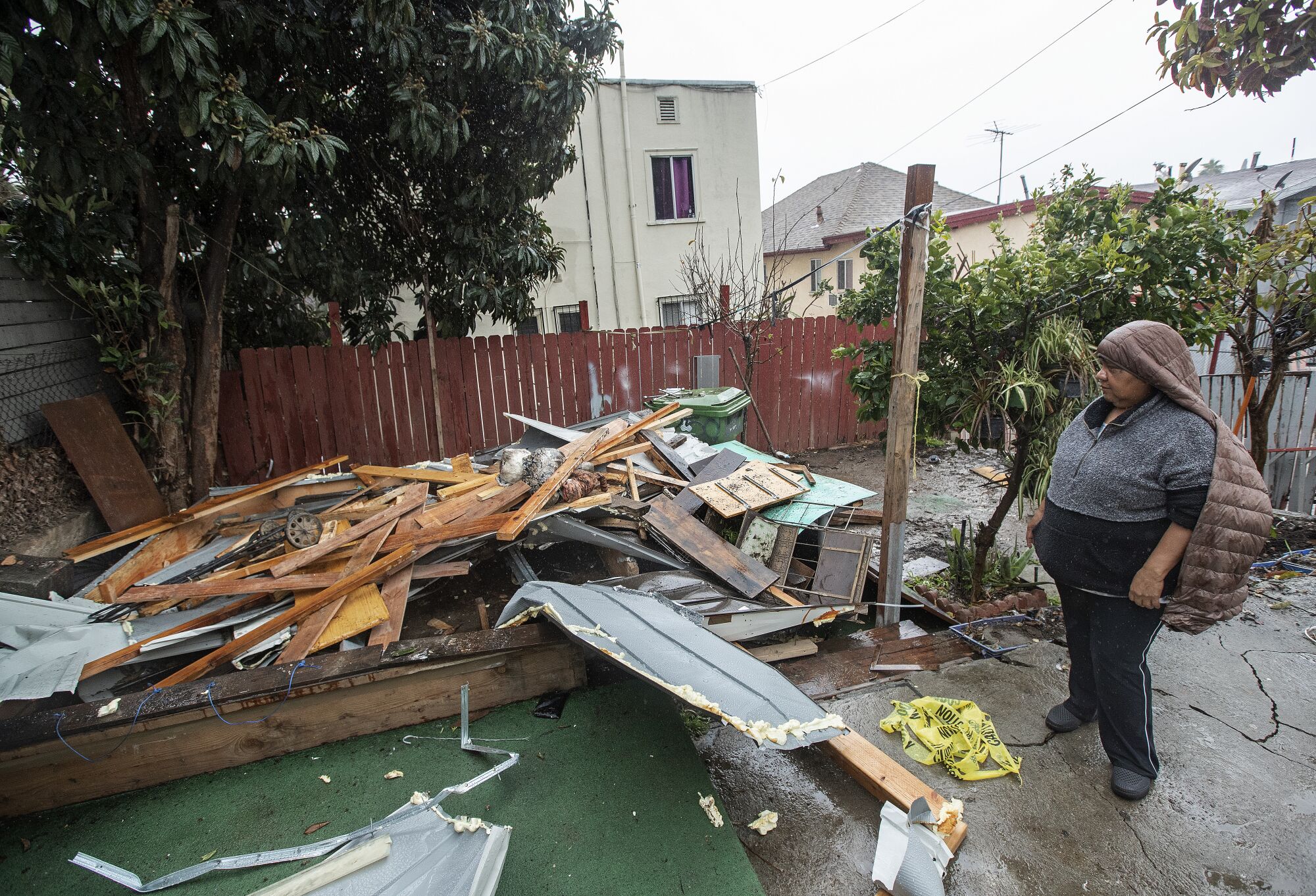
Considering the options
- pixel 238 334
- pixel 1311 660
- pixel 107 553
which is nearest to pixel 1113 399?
pixel 1311 660

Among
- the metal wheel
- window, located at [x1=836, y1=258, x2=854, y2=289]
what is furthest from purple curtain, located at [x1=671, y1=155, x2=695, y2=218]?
the metal wheel

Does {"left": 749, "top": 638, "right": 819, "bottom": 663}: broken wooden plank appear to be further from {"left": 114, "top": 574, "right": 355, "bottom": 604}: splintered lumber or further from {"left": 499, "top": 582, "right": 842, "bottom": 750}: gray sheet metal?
{"left": 114, "top": 574, "right": 355, "bottom": 604}: splintered lumber

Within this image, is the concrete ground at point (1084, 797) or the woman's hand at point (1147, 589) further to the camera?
the woman's hand at point (1147, 589)

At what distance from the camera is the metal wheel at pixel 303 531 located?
12.3ft

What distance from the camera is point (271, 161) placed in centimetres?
390

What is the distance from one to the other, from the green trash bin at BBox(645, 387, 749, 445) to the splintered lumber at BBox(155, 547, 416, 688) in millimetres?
3213

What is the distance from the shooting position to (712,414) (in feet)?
19.8

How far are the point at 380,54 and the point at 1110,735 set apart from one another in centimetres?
691

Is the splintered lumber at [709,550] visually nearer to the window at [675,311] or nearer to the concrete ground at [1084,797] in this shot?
the concrete ground at [1084,797]

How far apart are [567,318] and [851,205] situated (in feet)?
42.9

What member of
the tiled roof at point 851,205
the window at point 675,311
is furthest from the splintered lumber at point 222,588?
the tiled roof at point 851,205

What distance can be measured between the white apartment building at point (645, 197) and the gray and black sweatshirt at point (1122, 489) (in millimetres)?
10499

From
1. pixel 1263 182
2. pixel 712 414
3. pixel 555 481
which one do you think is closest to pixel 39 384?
pixel 555 481

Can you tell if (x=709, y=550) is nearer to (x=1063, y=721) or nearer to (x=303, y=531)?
(x=1063, y=721)
